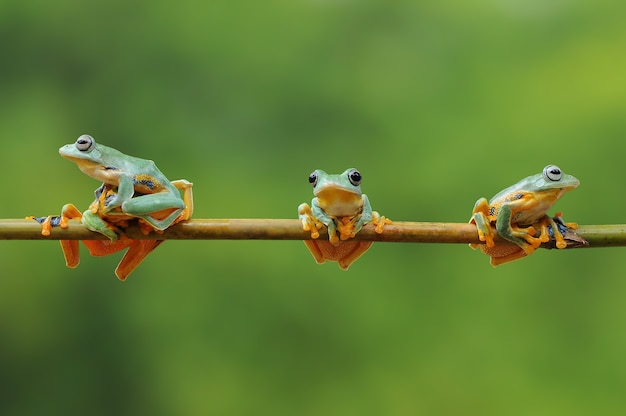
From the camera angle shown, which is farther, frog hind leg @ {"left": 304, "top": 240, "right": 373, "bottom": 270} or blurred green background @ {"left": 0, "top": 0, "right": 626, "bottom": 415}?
blurred green background @ {"left": 0, "top": 0, "right": 626, "bottom": 415}

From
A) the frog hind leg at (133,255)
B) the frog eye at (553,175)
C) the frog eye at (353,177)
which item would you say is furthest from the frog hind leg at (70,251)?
the frog eye at (553,175)

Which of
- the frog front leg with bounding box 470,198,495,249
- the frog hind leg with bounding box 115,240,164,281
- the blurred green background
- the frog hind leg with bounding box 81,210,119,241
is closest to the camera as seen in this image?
the frog hind leg with bounding box 81,210,119,241

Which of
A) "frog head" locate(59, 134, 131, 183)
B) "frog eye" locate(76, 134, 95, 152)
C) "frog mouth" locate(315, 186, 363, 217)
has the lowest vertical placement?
"frog mouth" locate(315, 186, 363, 217)

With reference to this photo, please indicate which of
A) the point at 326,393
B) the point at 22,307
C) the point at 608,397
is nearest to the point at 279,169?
the point at 326,393

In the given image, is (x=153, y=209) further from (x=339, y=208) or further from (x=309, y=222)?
(x=339, y=208)

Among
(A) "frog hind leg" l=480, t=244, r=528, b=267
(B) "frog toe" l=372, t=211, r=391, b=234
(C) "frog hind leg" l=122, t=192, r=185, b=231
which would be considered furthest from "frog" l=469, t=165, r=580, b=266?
(C) "frog hind leg" l=122, t=192, r=185, b=231

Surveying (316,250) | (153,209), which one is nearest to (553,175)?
(316,250)

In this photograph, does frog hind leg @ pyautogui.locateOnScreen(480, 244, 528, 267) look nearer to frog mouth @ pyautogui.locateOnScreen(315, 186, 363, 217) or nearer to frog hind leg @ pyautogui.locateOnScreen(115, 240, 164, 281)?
frog mouth @ pyautogui.locateOnScreen(315, 186, 363, 217)
